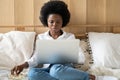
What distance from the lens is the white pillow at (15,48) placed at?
76.0 inches

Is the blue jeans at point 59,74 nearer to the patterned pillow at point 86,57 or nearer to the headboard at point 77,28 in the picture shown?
the patterned pillow at point 86,57

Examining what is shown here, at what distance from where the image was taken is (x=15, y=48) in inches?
79.6

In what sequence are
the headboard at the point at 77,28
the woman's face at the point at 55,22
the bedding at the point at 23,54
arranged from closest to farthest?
the bedding at the point at 23,54
the woman's face at the point at 55,22
the headboard at the point at 77,28

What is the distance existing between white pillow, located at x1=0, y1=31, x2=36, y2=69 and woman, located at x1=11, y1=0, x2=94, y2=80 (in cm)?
17

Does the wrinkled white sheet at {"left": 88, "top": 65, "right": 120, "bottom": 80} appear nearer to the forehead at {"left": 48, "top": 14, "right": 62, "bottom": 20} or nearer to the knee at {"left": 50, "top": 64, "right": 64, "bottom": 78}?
the knee at {"left": 50, "top": 64, "right": 64, "bottom": 78}

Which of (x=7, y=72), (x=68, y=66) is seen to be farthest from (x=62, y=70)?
(x=7, y=72)

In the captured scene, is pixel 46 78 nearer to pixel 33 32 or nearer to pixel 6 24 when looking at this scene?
pixel 33 32

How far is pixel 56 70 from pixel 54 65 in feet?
0.20

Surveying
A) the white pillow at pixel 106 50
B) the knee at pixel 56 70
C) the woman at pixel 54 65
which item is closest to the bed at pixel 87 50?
the white pillow at pixel 106 50

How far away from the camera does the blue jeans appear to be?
4.83 feet

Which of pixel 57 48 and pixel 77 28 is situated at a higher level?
pixel 77 28

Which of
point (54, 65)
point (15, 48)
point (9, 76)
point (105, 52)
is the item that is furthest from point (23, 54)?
point (105, 52)

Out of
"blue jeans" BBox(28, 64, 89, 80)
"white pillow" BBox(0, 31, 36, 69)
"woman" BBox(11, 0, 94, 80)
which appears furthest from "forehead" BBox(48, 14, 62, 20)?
"blue jeans" BBox(28, 64, 89, 80)

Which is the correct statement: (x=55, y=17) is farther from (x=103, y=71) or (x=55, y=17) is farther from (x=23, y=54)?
(x=103, y=71)
